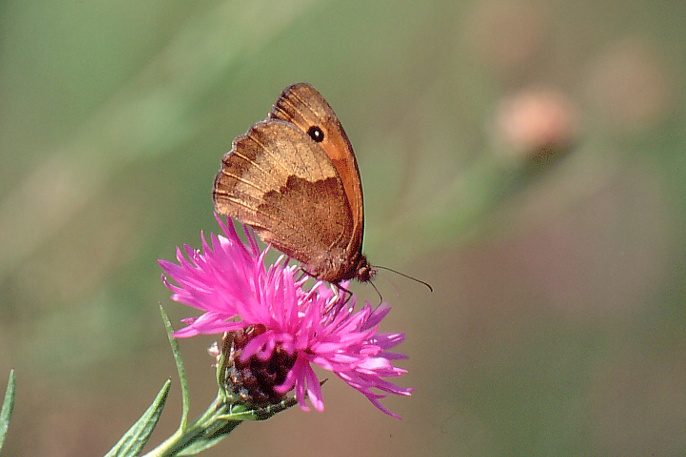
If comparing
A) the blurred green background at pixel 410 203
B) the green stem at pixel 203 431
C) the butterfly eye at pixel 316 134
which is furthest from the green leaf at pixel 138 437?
the blurred green background at pixel 410 203

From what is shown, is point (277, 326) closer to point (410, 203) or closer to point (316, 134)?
point (316, 134)

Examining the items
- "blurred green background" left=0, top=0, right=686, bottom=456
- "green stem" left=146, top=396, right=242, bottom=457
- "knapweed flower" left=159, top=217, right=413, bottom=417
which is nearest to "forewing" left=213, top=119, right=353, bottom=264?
"knapweed flower" left=159, top=217, right=413, bottom=417

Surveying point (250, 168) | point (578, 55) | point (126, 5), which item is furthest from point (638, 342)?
point (126, 5)

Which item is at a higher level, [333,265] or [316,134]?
[316,134]

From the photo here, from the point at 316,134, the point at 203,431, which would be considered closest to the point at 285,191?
the point at 316,134

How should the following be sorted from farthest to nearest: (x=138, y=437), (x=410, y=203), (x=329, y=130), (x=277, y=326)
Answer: (x=410, y=203) < (x=329, y=130) < (x=277, y=326) < (x=138, y=437)

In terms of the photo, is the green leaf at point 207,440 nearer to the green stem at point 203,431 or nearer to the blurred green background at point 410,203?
the green stem at point 203,431

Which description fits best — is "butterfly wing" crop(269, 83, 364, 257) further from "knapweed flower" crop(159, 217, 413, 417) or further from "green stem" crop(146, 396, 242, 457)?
"green stem" crop(146, 396, 242, 457)
